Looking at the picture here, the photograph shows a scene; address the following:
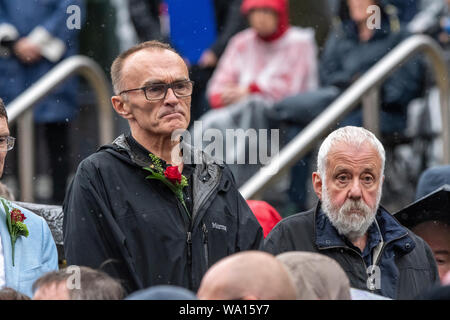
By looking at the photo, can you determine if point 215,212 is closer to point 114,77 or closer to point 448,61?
point 114,77

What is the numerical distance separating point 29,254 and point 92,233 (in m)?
0.33

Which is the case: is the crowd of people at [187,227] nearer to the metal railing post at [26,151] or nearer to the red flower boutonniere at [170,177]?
the red flower boutonniere at [170,177]

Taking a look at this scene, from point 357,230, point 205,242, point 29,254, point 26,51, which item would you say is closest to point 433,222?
point 357,230

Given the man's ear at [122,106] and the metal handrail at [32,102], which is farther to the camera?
the metal handrail at [32,102]

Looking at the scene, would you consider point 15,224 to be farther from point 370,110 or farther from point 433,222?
point 370,110

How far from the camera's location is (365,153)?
5641 mm

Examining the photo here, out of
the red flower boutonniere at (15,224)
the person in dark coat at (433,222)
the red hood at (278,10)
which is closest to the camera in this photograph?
the red flower boutonniere at (15,224)

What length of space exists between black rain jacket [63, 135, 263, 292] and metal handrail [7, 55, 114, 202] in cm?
339

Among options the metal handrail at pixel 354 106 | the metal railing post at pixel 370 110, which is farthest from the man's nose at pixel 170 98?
the metal railing post at pixel 370 110

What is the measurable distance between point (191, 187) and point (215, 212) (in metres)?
0.17

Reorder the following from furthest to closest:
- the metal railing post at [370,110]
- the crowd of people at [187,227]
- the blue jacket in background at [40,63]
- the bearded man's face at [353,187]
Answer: the blue jacket in background at [40,63] → the metal railing post at [370,110] → the bearded man's face at [353,187] → the crowd of people at [187,227]

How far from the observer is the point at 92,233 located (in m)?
5.12

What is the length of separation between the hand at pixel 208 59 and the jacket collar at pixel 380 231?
3.78 meters

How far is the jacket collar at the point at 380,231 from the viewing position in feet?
18.3
